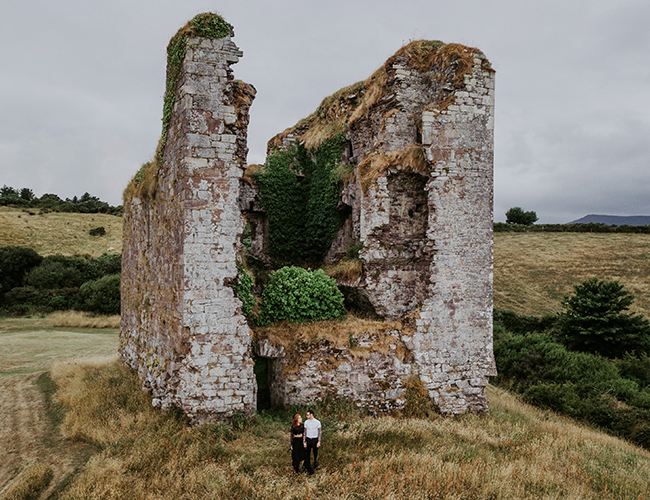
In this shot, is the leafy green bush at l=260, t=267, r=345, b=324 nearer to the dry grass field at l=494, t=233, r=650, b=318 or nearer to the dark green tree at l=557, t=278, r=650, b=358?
the dark green tree at l=557, t=278, r=650, b=358

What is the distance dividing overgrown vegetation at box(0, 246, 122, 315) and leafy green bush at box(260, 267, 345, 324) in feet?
72.2

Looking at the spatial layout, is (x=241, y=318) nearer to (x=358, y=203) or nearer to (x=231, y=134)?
(x=231, y=134)

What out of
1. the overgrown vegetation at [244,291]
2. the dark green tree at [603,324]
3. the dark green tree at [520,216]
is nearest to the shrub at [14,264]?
the overgrown vegetation at [244,291]

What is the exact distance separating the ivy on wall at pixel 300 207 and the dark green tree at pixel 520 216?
48.8 meters

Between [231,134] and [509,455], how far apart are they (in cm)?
875

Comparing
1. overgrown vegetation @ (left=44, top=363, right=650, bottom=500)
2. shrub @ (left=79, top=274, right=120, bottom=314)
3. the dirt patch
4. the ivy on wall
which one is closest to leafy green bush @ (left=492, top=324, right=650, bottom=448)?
overgrown vegetation @ (left=44, top=363, right=650, bottom=500)

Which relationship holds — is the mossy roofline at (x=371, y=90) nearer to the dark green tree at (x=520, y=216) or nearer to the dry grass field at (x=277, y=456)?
the dry grass field at (x=277, y=456)

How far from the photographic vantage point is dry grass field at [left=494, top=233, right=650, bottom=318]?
105 feet

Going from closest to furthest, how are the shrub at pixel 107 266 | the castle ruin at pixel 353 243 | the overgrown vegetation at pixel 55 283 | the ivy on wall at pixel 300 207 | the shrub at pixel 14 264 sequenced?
1. the castle ruin at pixel 353 243
2. the ivy on wall at pixel 300 207
3. the overgrown vegetation at pixel 55 283
4. the shrub at pixel 14 264
5. the shrub at pixel 107 266

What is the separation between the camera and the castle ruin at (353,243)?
8.70 meters

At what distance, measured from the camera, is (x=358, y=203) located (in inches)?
497

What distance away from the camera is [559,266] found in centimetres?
3841

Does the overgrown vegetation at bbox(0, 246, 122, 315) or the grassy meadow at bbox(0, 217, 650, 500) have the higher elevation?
the overgrown vegetation at bbox(0, 246, 122, 315)

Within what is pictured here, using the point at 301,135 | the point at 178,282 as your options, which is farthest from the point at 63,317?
the point at 178,282
